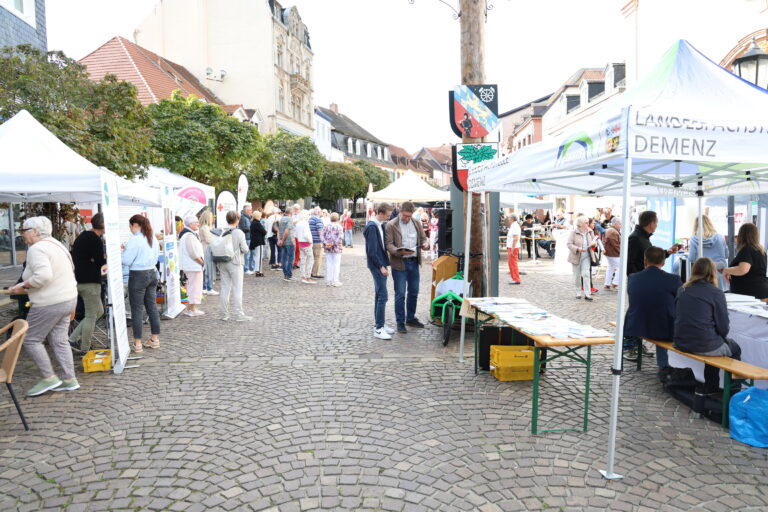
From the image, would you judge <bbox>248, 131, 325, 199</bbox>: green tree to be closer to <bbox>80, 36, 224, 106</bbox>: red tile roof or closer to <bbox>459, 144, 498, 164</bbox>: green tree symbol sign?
<bbox>80, 36, 224, 106</bbox>: red tile roof

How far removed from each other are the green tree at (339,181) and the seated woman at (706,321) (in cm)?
3994

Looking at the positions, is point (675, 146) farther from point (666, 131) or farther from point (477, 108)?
point (477, 108)

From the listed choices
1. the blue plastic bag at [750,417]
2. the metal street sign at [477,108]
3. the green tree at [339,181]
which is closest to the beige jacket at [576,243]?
the metal street sign at [477,108]

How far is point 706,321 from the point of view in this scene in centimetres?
466

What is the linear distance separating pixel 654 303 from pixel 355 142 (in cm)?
6244

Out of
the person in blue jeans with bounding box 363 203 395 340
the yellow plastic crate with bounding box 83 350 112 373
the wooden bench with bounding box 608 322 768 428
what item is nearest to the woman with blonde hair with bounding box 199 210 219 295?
the person in blue jeans with bounding box 363 203 395 340

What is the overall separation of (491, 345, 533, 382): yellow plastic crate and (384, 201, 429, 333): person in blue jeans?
7.84 feet

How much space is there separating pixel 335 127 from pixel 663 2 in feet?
148

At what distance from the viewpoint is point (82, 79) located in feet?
28.8

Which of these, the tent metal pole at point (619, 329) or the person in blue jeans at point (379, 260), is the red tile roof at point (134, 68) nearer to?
the person in blue jeans at point (379, 260)

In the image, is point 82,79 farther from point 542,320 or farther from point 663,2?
point 663,2

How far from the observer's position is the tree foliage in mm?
8023

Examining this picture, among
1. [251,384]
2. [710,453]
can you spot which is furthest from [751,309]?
[251,384]

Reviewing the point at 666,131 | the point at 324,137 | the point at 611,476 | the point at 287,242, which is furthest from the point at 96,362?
the point at 324,137
